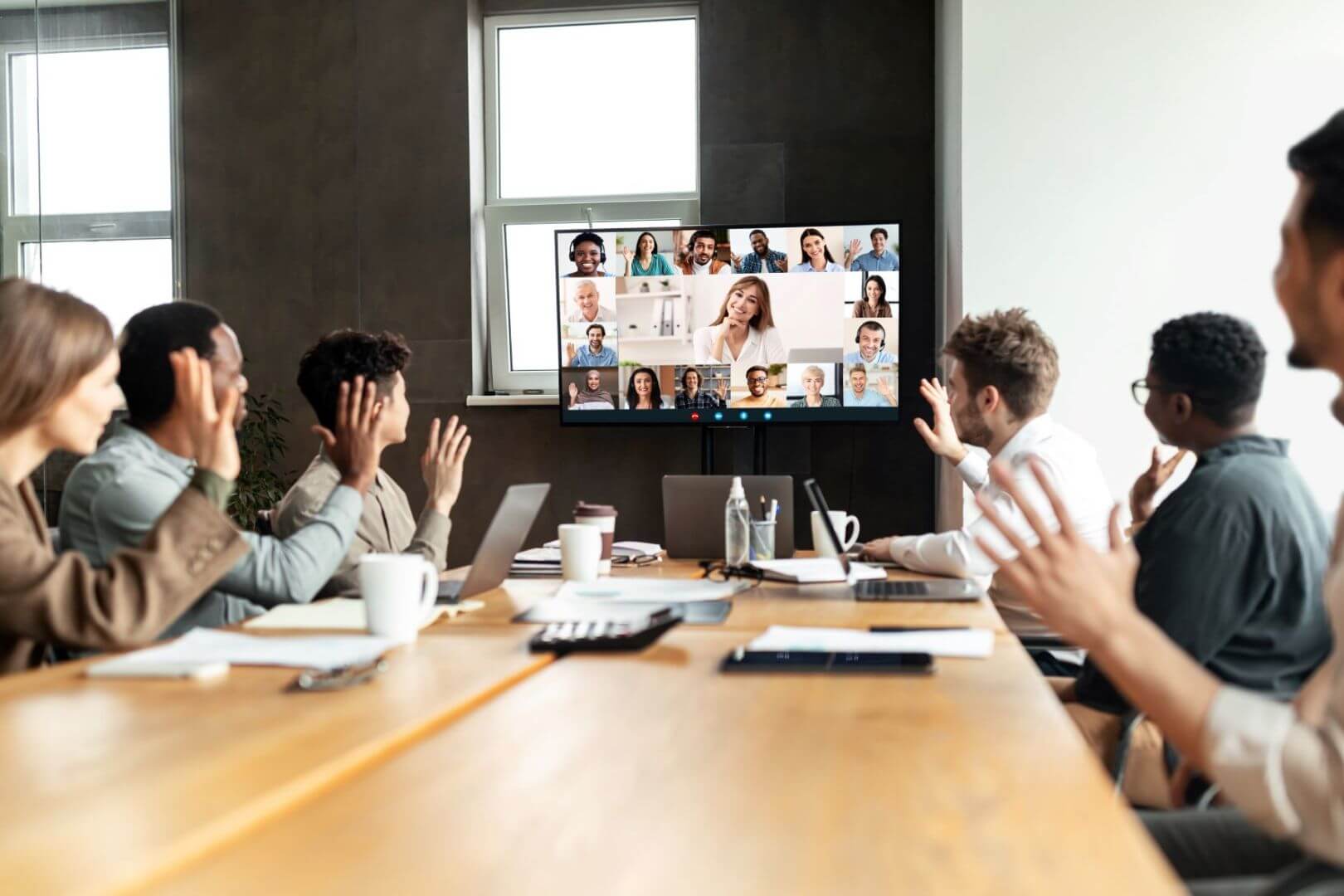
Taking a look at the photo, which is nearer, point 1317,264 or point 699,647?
point 1317,264

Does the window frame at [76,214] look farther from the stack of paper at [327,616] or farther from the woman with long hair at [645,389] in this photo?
the stack of paper at [327,616]

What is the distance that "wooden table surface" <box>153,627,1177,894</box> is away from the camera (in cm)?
79

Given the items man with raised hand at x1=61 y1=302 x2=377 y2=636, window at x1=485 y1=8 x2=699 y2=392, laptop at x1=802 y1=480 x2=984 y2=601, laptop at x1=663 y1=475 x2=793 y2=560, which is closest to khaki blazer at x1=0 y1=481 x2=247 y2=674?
man with raised hand at x1=61 y1=302 x2=377 y2=636

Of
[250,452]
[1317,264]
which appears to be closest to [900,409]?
[250,452]

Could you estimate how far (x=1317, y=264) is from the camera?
1205 mm

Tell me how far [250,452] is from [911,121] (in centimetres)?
297

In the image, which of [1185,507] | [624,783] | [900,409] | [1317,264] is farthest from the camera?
[900,409]

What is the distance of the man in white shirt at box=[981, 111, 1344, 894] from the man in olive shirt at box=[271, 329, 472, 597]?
4.99 ft

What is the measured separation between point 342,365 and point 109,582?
4.50ft

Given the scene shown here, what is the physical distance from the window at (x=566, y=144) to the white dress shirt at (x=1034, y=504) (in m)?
2.60

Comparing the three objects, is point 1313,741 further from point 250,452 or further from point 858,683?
point 250,452

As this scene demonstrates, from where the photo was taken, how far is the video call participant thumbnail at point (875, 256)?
4535 mm

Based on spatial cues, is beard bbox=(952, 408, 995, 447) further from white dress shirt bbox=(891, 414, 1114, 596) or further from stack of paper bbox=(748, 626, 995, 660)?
stack of paper bbox=(748, 626, 995, 660)

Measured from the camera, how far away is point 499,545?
2191 mm
